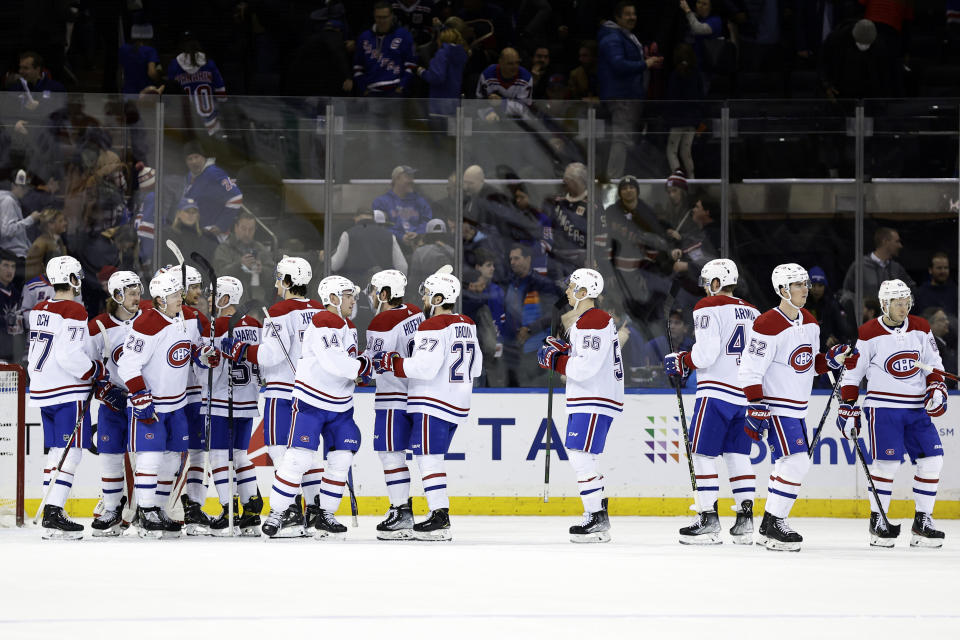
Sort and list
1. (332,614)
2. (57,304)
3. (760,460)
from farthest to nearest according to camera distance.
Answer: (760,460) < (57,304) < (332,614)

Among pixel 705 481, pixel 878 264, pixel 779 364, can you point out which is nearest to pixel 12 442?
pixel 705 481

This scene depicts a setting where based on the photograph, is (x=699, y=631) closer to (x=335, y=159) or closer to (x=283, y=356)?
(x=283, y=356)

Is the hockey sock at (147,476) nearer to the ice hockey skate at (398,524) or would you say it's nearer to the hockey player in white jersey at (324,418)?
the hockey player in white jersey at (324,418)

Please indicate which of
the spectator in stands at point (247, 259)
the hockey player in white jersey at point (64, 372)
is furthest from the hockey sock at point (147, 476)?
the spectator in stands at point (247, 259)

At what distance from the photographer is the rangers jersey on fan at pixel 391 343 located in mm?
8047

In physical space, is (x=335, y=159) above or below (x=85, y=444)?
above

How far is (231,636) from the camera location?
14.2 ft

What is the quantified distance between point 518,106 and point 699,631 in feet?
20.3

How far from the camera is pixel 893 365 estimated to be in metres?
7.93

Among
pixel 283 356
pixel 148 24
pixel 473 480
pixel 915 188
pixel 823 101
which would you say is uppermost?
pixel 148 24

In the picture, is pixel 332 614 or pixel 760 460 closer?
pixel 332 614

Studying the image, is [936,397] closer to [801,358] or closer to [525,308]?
[801,358]

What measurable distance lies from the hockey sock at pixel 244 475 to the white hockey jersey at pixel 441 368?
0.99 metres

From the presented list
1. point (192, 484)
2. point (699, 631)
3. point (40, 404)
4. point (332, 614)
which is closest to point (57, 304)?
point (40, 404)
